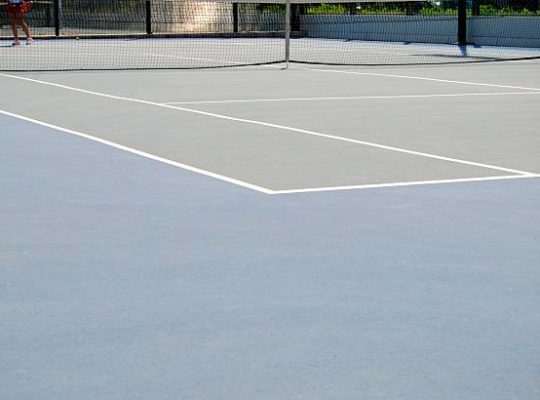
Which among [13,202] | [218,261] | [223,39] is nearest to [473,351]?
[218,261]

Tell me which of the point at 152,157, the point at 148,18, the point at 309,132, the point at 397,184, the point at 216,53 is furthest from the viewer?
the point at 148,18

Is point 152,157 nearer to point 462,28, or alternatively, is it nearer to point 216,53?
point 216,53

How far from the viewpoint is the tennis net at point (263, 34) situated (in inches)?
968

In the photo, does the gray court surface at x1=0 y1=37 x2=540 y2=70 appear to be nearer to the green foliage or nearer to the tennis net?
the tennis net

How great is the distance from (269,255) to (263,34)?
2970 centimetres

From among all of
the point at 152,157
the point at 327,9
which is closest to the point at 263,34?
the point at 327,9

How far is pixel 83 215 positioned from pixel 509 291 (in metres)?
2.58

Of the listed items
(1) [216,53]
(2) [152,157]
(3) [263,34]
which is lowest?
(3) [263,34]

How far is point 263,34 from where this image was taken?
115 feet

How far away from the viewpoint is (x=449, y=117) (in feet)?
40.9

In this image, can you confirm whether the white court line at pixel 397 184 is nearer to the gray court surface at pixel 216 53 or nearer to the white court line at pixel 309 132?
the white court line at pixel 309 132

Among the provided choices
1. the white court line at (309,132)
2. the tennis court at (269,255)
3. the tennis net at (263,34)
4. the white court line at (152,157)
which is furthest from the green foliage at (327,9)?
the white court line at (152,157)

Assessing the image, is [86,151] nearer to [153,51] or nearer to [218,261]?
[218,261]

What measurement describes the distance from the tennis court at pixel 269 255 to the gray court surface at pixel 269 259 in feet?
0.04
